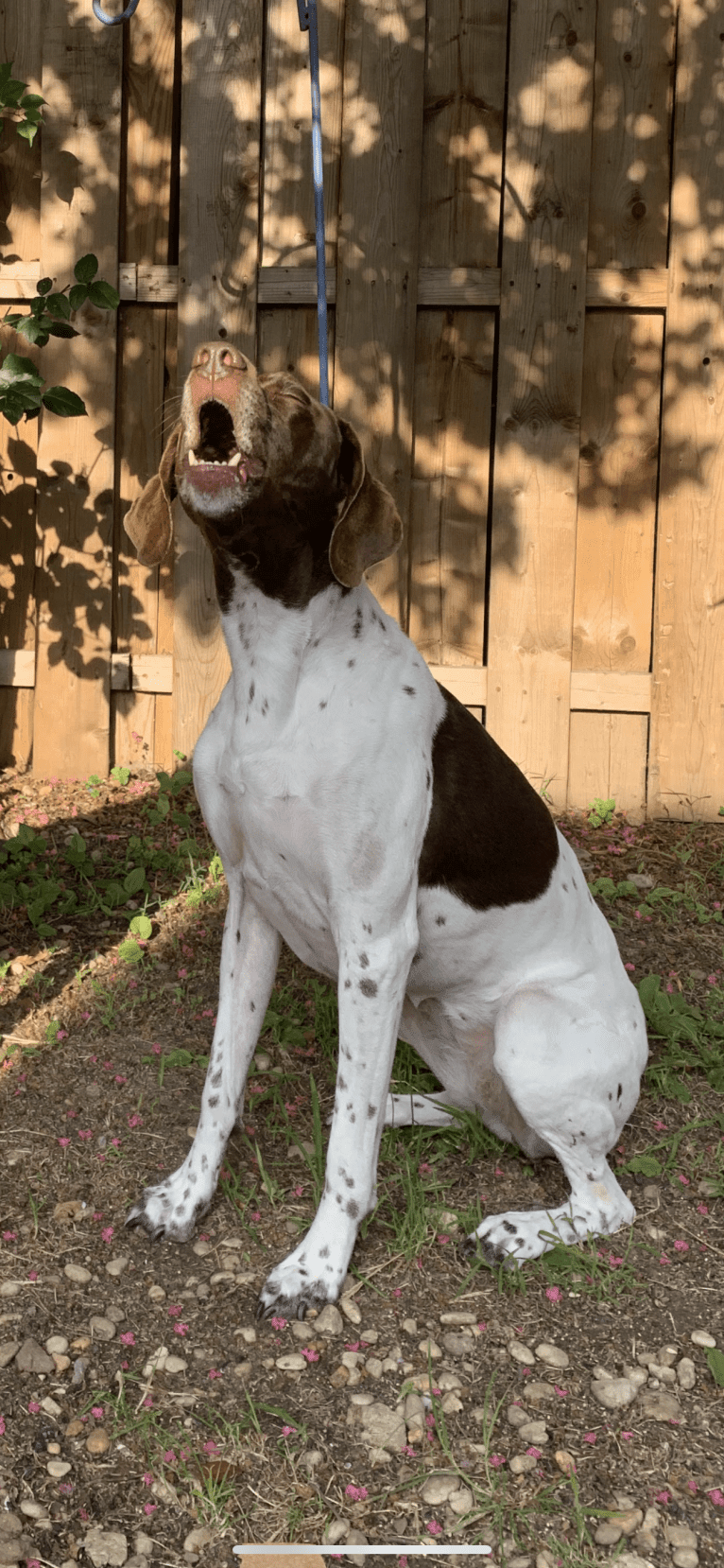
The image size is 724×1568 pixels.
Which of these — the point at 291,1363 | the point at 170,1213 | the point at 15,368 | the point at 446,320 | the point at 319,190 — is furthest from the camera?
the point at 446,320

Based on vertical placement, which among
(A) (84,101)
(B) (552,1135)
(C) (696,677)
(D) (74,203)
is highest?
(A) (84,101)

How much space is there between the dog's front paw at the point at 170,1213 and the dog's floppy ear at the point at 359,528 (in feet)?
4.62

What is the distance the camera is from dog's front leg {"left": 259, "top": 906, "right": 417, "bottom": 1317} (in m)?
2.65

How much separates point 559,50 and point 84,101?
5.89ft

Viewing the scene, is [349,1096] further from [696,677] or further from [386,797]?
[696,677]

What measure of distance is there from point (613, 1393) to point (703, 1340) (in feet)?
0.89

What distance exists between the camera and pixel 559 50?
480 cm

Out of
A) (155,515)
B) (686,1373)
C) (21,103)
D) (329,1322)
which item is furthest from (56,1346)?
(21,103)

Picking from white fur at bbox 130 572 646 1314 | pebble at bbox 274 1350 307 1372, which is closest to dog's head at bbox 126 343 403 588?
white fur at bbox 130 572 646 1314

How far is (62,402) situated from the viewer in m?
4.32

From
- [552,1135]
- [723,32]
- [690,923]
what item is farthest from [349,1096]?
[723,32]

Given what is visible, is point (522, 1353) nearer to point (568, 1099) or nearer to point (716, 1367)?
point (716, 1367)

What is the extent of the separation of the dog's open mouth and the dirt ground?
1.58 meters

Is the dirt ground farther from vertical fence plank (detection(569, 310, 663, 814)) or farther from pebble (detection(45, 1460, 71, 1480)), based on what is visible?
vertical fence plank (detection(569, 310, 663, 814))
